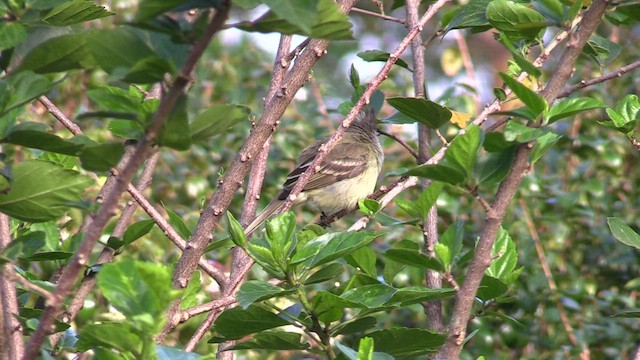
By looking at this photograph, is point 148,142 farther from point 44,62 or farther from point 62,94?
point 62,94

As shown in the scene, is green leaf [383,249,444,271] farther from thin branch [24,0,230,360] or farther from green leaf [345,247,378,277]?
thin branch [24,0,230,360]

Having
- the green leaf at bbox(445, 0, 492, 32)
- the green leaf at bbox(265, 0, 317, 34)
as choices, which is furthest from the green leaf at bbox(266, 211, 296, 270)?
the green leaf at bbox(445, 0, 492, 32)

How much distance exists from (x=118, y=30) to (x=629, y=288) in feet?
13.1

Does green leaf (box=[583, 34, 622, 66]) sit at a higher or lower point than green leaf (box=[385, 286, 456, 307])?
higher

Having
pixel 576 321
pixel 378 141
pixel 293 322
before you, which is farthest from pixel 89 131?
pixel 293 322

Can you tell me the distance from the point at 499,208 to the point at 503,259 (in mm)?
518

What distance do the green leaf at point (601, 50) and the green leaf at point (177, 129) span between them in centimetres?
150

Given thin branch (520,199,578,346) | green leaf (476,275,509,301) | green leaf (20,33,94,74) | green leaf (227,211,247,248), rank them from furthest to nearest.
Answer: thin branch (520,199,578,346)
green leaf (476,275,509,301)
green leaf (227,211,247,248)
green leaf (20,33,94,74)

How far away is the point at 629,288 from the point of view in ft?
15.4

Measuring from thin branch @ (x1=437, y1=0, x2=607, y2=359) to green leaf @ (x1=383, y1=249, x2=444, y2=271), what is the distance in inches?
4.6

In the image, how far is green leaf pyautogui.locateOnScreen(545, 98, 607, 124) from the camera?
1556 mm

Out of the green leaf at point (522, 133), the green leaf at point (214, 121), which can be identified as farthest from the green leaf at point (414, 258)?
the green leaf at point (214, 121)

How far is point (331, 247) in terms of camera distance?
160cm

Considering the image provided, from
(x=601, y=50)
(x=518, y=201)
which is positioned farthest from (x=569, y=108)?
(x=518, y=201)
